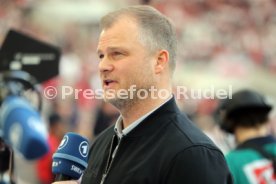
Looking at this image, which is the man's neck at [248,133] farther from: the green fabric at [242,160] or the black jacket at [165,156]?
the black jacket at [165,156]

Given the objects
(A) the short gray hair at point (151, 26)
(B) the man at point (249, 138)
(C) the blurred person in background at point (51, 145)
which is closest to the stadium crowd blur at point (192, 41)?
(C) the blurred person in background at point (51, 145)

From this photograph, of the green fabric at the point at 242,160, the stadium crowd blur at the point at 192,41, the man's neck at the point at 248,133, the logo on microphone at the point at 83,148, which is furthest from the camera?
the stadium crowd blur at the point at 192,41

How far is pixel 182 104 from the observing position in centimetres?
454

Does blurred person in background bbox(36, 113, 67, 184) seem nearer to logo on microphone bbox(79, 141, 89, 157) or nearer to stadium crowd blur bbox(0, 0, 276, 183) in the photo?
stadium crowd blur bbox(0, 0, 276, 183)

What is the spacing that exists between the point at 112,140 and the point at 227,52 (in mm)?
4541

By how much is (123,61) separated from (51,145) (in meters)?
2.23

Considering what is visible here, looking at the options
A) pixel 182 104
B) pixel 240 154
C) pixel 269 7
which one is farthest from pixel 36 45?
pixel 269 7

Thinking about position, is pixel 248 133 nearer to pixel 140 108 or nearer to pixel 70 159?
pixel 140 108

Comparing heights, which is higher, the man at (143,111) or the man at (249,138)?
the man at (143,111)

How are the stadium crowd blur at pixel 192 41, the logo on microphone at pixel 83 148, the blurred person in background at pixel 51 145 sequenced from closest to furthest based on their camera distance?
1. the logo on microphone at pixel 83 148
2. the blurred person in background at pixel 51 145
3. the stadium crowd blur at pixel 192 41

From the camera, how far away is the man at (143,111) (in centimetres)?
116

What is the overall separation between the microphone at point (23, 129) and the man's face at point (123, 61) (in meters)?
0.19

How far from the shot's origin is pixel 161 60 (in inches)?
52.0

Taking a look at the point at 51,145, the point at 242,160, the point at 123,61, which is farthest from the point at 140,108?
the point at 51,145
